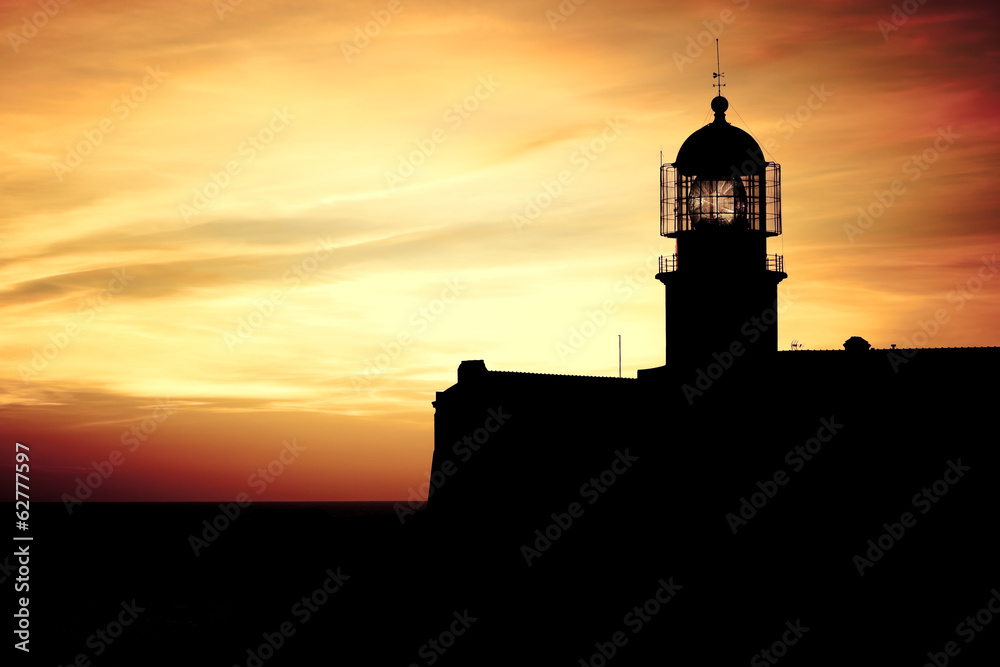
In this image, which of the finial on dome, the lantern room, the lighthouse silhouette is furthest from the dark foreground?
the finial on dome

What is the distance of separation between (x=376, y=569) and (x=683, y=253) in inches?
1091

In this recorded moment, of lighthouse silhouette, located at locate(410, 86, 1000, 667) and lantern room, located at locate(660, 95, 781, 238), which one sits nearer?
lighthouse silhouette, located at locate(410, 86, 1000, 667)

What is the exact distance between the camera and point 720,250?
3284 cm

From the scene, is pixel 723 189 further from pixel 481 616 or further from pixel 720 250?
pixel 481 616

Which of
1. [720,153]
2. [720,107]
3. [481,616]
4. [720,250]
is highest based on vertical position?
[720,107]

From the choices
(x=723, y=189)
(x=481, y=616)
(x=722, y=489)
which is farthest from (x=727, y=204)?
(x=481, y=616)

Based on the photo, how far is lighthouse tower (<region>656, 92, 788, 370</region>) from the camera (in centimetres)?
3272

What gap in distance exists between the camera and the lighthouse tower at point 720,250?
32.7 meters

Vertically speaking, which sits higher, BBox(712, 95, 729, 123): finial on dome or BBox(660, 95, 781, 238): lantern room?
BBox(712, 95, 729, 123): finial on dome

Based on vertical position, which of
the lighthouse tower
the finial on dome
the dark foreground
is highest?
the finial on dome

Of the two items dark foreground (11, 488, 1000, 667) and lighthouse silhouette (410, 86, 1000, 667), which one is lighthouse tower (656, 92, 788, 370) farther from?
dark foreground (11, 488, 1000, 667)

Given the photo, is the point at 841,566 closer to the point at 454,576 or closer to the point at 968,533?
the point at 968,533

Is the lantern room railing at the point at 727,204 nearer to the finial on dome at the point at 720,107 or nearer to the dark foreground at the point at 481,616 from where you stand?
the finial on dome at the point at 720,107

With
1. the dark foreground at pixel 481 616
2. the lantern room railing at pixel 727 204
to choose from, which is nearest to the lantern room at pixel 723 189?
the lantern room railing at pixel 727 204
